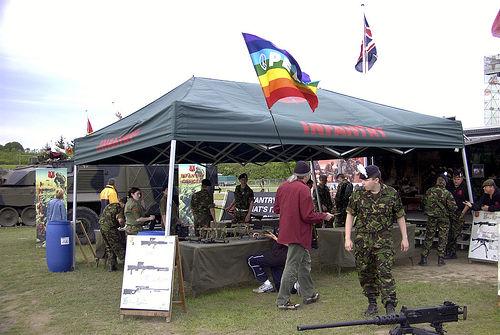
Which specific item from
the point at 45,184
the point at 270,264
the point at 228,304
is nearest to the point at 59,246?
the point at 228,304

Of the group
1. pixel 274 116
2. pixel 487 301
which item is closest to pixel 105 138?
pixel 274 116

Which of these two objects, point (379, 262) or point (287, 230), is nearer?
point (379, 262)

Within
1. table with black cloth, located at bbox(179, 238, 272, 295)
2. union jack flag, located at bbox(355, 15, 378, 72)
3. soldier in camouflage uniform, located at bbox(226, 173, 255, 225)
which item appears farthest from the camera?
union jack flag, located at bbox(355, 15, 378, 72)

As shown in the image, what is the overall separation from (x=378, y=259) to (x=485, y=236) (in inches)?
178

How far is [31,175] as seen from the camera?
58.6 feet

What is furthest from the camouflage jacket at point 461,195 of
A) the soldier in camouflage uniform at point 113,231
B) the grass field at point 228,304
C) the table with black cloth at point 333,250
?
the soldier in camouflage uniform at point 113,231

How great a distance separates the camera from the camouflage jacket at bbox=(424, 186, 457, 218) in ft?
29.3

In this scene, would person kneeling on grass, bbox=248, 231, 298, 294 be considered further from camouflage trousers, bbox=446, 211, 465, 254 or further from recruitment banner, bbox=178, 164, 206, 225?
recruitment banner, bbox=178, 164, 206, 225

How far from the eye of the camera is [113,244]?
905 centimetres

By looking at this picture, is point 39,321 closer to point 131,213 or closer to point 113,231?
point 131,213

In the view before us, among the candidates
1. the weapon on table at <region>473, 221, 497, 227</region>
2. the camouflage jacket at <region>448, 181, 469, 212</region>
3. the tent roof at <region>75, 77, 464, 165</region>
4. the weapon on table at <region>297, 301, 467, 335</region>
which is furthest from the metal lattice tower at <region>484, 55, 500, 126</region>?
the weapon on table at <region>297, 301, 467, 335</region>

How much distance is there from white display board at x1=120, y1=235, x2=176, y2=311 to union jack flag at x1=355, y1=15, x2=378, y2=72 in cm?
1030

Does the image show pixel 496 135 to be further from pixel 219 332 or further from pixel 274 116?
pixel 219 332

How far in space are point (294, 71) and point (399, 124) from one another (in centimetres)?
264
